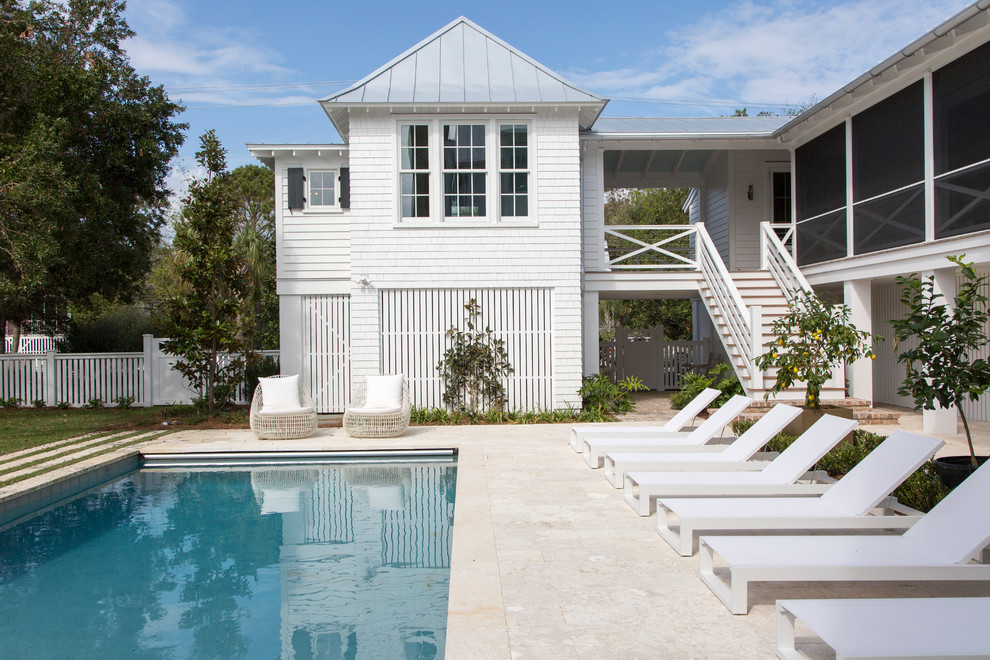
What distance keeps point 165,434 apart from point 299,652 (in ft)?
28.0

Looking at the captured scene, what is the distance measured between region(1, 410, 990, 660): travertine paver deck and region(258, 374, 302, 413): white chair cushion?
4783 millimetres

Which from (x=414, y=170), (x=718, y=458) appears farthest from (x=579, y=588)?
(x=414, y=170)

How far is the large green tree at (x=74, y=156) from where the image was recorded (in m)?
11.5

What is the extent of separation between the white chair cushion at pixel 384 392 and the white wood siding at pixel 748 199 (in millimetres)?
8944

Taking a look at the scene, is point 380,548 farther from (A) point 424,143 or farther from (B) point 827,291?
(B) point 827,291

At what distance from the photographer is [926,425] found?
10656mm

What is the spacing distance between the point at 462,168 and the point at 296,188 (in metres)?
3.60

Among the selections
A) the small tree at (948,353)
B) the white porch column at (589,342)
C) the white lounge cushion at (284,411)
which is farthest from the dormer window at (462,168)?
the small tree at (948,353)

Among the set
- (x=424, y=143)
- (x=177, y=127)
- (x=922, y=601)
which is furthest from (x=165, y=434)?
(x=922, y=601)

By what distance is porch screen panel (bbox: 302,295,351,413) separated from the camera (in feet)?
46.7

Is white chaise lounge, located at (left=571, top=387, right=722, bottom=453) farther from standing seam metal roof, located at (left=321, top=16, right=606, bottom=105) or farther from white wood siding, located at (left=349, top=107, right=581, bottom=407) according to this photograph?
standing seam metal roof, located at (left=321, top=16, right=606, bottom=105)

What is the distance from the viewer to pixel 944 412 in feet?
34.7

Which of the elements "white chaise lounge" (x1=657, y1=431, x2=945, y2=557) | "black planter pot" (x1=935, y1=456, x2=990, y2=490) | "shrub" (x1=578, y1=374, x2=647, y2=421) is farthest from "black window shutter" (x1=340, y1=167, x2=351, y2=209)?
"black planter pot" (x1=935, y1=456, x2=990, y2=490)

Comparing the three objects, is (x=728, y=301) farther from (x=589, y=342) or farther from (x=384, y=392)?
(x=384, y=392)
